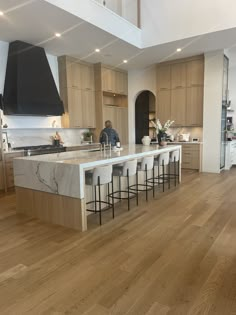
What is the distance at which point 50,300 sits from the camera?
6.07ft

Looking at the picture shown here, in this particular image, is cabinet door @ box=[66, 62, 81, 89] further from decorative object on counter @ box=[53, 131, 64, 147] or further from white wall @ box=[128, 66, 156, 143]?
white wall @ box=[128, 66, 156, 143]

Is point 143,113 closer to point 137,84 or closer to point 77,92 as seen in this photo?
point 137,84

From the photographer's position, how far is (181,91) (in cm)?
711

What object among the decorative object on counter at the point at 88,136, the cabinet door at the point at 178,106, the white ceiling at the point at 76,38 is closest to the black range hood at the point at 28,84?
the white ceiling at the point at 76,38

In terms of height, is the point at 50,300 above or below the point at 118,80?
below

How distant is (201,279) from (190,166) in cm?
517

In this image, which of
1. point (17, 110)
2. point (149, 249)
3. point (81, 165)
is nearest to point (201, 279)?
point (149, 249)

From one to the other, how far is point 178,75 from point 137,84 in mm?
1677

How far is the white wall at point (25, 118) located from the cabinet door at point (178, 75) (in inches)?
135

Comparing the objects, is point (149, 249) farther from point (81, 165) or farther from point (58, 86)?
point (58, 86)

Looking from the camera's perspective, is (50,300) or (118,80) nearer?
(50,300)

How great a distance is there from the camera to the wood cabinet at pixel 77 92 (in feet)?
21.4

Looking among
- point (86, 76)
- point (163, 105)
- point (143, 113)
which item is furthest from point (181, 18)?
point (143, 113)

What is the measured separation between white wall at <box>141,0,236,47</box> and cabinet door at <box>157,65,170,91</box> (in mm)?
1605
